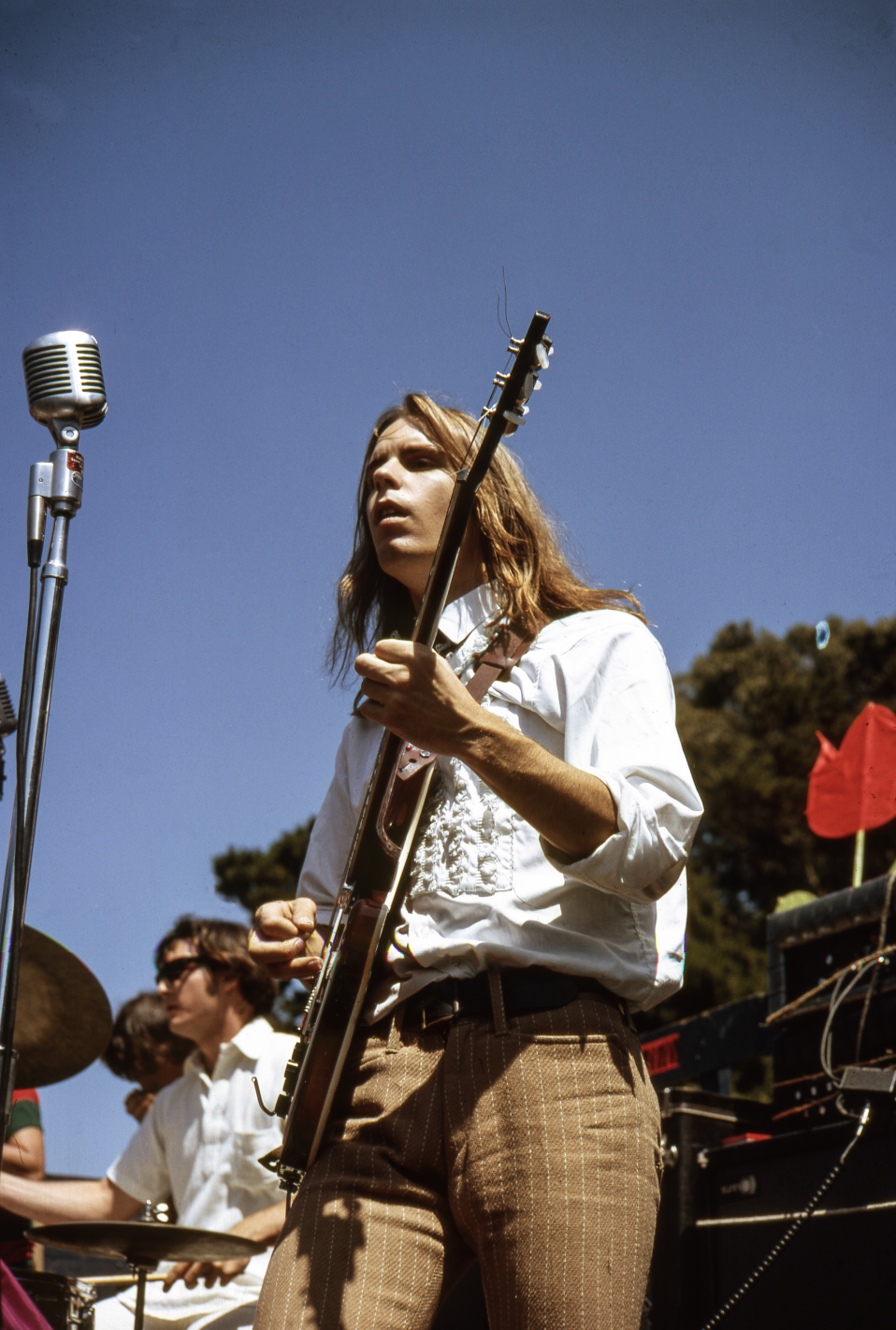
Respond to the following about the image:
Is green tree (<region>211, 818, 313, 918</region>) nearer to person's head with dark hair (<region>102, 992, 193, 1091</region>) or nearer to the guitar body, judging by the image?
person's head with dark hair (<region>102, 992, 193, 1091</region>)

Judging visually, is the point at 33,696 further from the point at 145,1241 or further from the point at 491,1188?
the point at 145,1241

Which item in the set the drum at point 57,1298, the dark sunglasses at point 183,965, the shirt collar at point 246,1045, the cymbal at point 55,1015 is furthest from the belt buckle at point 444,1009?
the dark sunglasses at point 183,965

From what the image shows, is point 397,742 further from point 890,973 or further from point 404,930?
point 890,973

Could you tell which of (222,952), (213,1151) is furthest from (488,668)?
(222,952)

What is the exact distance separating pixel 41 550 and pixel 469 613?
72 centimetres

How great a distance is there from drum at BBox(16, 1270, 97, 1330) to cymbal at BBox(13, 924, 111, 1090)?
0.85 metres

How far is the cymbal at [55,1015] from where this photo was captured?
2752mm

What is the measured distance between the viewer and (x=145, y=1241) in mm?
3230

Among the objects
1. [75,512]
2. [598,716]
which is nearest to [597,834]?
[598,716]

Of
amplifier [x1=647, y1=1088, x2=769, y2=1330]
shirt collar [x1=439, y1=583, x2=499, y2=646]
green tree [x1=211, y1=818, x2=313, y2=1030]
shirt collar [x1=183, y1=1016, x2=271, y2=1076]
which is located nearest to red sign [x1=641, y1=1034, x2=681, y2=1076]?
amplifier [x1=647, y1=1088, x2=769, y2=1330]

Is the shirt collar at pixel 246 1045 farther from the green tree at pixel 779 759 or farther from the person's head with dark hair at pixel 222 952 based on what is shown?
the green tree at pixel 779 759

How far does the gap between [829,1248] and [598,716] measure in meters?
2.03

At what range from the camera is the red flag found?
538 centimetres

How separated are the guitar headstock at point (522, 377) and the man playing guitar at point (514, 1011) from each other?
36 centimetres
